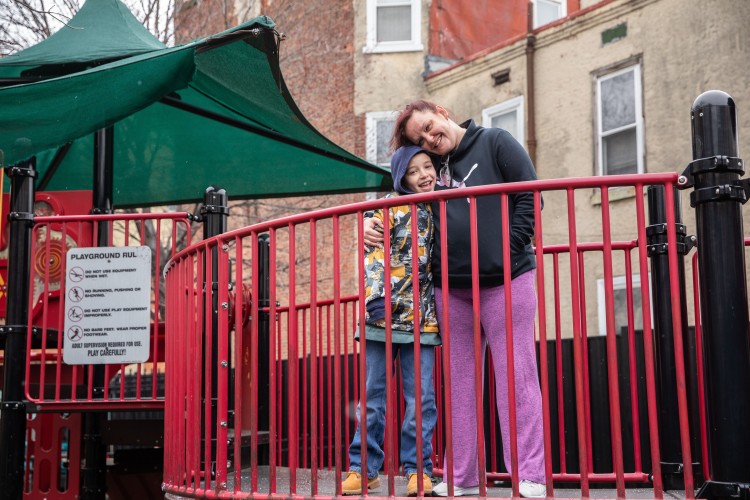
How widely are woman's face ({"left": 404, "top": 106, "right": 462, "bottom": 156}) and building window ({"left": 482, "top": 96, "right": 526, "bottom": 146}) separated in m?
12.3

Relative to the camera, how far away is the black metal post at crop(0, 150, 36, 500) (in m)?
5.62

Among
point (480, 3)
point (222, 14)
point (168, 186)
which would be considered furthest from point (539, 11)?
point (168, 186)

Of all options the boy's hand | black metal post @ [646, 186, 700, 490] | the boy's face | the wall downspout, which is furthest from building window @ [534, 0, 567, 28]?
the boy's hand

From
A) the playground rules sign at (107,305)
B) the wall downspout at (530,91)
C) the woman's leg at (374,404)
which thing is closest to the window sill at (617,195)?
the wall downspout at (530,91)

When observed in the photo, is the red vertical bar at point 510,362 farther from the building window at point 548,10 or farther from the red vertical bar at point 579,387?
the building window at point 548,10

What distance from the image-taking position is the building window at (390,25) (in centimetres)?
1816

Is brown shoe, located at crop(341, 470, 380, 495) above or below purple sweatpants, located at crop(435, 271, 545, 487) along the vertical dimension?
below

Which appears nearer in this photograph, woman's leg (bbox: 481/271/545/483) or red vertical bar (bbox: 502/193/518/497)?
red vertical bar (bbox: 502/193/518/497)

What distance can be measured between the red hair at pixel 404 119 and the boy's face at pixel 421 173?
12cm

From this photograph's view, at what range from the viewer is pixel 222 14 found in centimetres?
1435

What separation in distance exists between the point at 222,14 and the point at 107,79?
9.32 meters

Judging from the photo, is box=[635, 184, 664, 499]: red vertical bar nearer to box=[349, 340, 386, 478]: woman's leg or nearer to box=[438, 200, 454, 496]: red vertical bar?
box=[438, 200, 454, 496]: red vertical bar

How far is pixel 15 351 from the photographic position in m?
5.70

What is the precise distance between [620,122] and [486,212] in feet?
38.2
